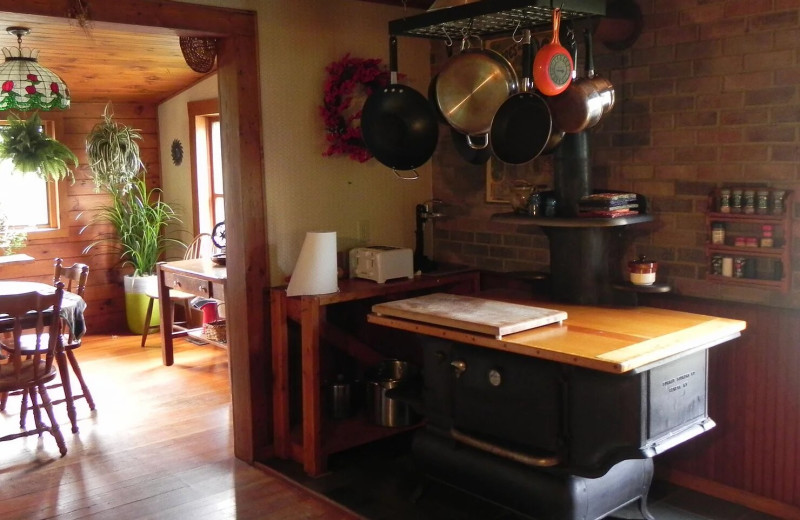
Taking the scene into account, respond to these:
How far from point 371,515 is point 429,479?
0.36 metres

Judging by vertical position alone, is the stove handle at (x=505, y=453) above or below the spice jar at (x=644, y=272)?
below

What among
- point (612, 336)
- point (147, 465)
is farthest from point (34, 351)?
point (612, 336)

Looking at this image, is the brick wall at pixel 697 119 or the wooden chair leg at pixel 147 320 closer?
the brick wall at pixel 697 119

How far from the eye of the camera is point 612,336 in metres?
2.76

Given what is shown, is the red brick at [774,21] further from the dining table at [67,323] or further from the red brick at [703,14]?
the dining table at [67,323]

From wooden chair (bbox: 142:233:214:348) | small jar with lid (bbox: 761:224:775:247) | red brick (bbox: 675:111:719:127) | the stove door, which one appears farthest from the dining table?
small jar with lid (bbox: 761:224:775:247)

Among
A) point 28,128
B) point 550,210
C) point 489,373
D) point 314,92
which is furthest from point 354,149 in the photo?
point 28,128

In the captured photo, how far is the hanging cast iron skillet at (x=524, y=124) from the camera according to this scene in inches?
110

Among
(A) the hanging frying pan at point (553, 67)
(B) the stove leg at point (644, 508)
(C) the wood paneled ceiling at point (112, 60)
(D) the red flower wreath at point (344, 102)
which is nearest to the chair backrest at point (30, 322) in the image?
(C) the wood paneled ceiling at point (112, 60)

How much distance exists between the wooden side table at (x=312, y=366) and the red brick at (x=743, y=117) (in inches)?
58.2

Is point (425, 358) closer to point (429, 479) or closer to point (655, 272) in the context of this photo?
point (429, 479)

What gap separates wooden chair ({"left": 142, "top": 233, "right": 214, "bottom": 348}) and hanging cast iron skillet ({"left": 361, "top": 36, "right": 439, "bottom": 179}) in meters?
3.07

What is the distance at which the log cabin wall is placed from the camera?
6.51 metres

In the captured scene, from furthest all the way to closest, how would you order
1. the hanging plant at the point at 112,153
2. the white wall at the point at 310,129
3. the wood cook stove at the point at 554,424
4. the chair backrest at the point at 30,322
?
the hanging plant at the point at 112,153
the chair backrest at the point at 30,322
the white wall at the point at 310,129
the wood cook stove at the point at 554,424
